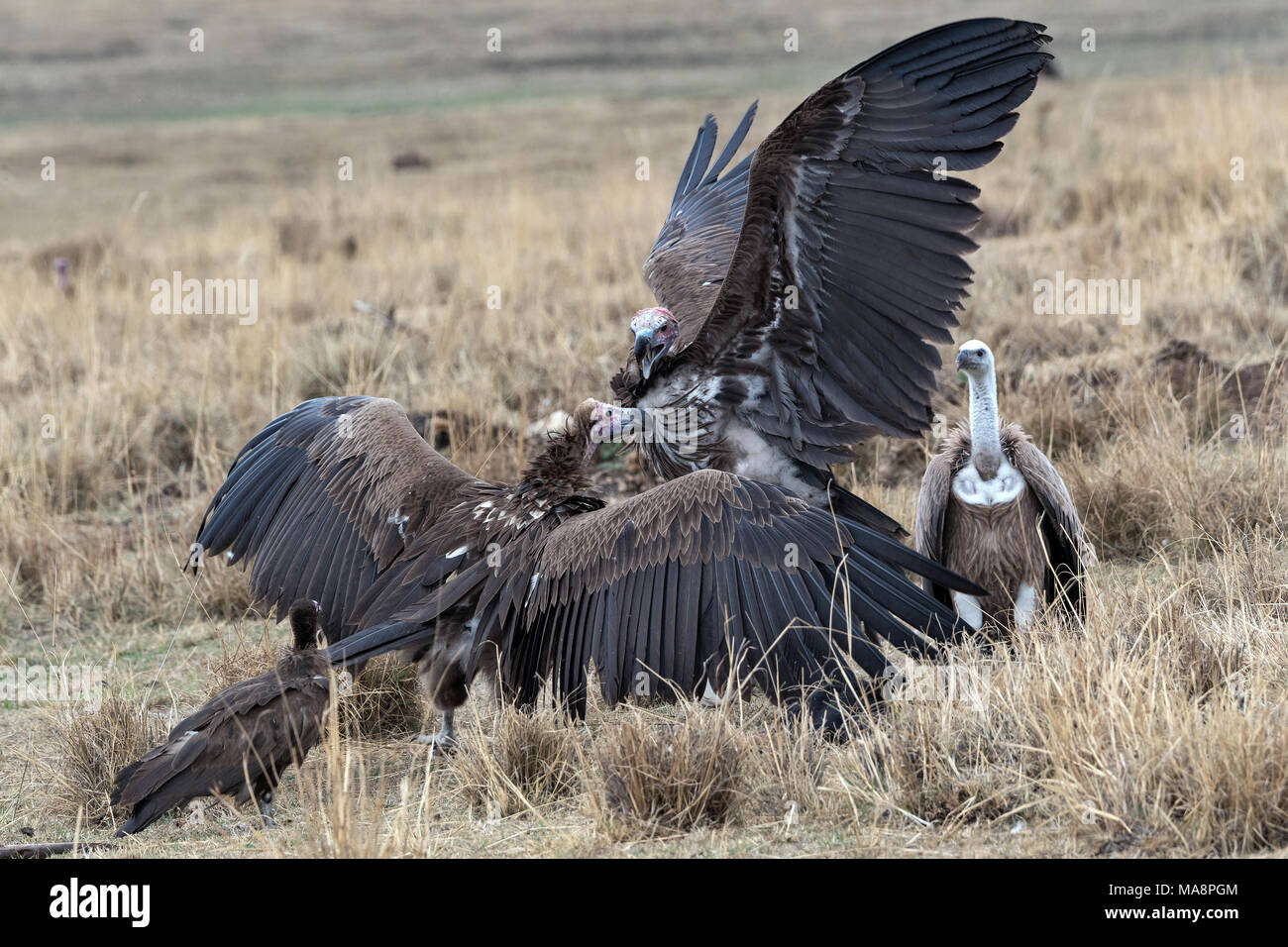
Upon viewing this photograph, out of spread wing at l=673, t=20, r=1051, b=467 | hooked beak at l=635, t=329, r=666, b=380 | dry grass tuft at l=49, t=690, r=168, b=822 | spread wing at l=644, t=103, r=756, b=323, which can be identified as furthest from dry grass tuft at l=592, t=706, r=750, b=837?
spread wing at l=644, t=103, r=756, b=323

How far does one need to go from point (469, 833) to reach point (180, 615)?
3.03 meters

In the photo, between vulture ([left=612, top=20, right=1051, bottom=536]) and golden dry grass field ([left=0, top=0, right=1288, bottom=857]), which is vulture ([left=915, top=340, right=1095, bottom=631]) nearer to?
vulture ([left=612, top=20, right=1051, bottom=536])

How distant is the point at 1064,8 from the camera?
46438mm

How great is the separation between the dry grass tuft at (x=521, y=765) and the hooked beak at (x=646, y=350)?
1678mm

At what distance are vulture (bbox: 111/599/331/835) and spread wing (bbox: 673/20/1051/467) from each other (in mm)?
2014

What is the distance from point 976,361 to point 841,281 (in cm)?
57

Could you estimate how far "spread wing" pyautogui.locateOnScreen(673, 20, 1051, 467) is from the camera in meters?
5.09

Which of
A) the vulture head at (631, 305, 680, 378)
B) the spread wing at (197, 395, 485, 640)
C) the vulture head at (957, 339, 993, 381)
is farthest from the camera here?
the vulture head at (631, 305, 680, 378)

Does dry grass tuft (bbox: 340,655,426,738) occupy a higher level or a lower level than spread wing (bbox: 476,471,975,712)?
lower

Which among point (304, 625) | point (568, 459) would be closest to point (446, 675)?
point (304, 625)

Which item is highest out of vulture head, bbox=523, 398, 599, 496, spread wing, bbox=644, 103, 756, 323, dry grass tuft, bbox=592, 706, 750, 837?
spread wing, bbox=644, 103, 756, 323

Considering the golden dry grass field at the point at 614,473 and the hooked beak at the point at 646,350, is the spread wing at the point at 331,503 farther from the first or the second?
the hooked beak at the point at 646,350

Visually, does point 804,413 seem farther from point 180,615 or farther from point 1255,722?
point 180,615

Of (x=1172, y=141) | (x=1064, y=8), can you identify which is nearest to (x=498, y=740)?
(x=1172, y=141)
